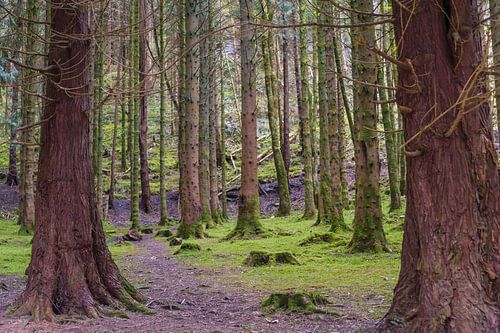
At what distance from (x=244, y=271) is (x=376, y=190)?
2.65 metres

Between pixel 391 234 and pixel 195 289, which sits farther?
pixel 391 234

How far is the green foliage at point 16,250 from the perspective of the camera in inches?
356

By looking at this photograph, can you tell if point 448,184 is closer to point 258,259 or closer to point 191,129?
point 258,259

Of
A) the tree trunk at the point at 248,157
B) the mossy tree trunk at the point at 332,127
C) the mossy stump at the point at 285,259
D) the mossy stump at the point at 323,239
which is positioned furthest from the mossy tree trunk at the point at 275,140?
the mossy stump at the point at 285,259

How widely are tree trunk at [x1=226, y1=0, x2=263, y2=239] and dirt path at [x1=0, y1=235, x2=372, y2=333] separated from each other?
14.2ft

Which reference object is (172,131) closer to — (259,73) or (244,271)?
(259,73)

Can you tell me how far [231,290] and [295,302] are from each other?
1.62 metres

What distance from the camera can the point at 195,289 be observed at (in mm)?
7172

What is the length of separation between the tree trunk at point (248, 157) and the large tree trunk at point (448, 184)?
29.0 feet

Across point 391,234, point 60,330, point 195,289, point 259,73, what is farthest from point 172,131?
point 60,330

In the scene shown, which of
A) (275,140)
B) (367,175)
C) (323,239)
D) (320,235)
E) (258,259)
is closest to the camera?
(258,259)

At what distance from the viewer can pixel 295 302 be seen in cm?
549

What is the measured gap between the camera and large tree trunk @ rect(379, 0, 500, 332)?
3.60 m

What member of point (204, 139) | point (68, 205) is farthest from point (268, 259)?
point (204, 139)
